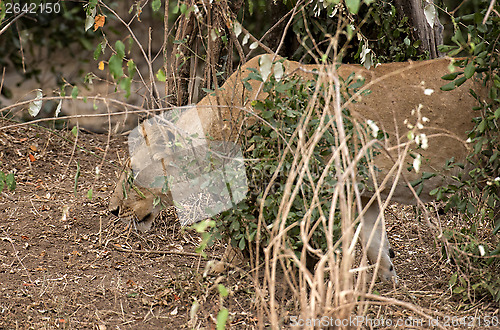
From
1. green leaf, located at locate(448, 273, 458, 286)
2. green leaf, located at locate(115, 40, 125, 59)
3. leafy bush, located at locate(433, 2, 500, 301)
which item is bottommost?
green leaf, located at locate(448, 273, 458, 286)

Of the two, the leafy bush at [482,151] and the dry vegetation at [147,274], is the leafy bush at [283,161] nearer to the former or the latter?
the dry vegetation at [147,274]

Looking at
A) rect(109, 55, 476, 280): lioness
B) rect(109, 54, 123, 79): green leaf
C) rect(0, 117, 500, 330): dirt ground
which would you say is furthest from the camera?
rect(109, 55, 476, 280): lioness

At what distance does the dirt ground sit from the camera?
2.95m

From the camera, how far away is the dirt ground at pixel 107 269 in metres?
2.95

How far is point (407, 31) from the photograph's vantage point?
175 inches

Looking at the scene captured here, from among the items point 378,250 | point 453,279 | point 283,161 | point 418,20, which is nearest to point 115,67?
point 283,161

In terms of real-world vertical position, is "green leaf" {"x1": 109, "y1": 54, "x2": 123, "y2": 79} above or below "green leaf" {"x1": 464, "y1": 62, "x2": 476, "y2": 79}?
above

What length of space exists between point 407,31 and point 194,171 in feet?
7.61

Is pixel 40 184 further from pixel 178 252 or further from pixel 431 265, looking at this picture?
pixel 431 265

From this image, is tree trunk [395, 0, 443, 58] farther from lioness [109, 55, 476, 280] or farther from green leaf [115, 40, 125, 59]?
green leaf [115, 40, 125, 59]

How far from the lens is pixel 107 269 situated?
354 cm

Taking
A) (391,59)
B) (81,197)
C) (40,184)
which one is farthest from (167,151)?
(391,59)

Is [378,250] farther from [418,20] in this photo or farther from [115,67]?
[115,67]

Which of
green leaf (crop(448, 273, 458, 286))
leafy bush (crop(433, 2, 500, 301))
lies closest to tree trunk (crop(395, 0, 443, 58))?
leafy bush (crop(433, 2, 500, 301))
